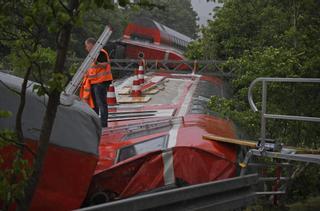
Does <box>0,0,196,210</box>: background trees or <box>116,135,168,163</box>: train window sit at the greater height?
<box>0,0,196,210</box>: background trees

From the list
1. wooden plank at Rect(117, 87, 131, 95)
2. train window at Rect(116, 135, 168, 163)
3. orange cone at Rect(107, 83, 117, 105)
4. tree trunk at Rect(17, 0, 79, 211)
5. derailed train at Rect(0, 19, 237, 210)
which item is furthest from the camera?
wooden plank at Rect(117, 87, 131, 95)

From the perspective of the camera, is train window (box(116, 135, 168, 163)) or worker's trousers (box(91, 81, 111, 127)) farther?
worker's trousers (box(91, 81, 111, 127))

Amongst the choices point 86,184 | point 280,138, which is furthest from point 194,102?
point 86,184

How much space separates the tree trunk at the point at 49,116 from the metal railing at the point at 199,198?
1.51ft

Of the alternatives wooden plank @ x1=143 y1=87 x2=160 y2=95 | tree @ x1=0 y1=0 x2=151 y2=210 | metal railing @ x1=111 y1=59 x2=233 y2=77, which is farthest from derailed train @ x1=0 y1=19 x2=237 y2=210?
metal railing @ x1=111 y1=59 x2=233 y2=77

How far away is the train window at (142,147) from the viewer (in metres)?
6.69

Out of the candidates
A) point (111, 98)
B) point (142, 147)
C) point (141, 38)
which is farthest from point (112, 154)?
point (141, 38)

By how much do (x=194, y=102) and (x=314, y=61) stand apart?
2311 millimetres

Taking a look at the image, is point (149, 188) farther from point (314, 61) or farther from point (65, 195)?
point (314, 61)

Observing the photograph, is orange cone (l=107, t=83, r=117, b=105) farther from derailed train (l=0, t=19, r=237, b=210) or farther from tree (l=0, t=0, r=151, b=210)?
tree (l=0, t=0, r=151, b=210)

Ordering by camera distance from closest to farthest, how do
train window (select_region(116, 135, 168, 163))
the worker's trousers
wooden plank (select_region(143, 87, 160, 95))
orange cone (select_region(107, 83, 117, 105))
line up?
train window (select_region(116, 135, 168, 163)), the worker's trousers, orange cone (select_region(107, 83, 117, 105)), wooden plank (select_region(143, 87, 160, 95))

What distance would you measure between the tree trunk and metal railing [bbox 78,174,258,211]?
46 cm

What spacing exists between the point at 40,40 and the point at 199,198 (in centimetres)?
219

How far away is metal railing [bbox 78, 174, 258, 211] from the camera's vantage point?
168 inches
